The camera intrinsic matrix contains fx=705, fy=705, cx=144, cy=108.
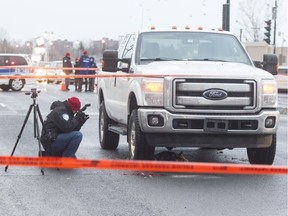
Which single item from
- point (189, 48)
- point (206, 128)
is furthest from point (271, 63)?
point (206, 128)

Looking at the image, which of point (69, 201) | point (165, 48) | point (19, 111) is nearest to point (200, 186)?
point (69, 201)

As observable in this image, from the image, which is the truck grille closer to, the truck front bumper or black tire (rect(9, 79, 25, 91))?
the truck front bumper

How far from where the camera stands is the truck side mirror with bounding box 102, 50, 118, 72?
10453 millimetres

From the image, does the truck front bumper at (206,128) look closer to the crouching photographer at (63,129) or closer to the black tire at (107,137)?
the crouching photographer at (63,129)

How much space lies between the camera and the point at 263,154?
9859 millimetres

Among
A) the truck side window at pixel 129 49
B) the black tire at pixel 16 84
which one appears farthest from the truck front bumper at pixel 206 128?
the black tire at pixel 16 84

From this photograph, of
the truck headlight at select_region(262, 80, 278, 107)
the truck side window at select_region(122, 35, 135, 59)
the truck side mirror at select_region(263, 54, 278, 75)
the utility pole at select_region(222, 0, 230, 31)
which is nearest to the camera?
the truck headlight at select_region(262, 80, 278, 107)

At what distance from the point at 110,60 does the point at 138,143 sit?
1.73m

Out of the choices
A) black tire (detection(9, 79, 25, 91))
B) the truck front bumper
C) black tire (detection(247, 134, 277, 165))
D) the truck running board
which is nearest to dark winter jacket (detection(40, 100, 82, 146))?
the truck front bumper

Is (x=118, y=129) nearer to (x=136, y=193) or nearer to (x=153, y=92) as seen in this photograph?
(x=153, y=92)

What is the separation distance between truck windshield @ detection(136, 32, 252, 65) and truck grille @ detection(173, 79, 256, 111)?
1.21 m

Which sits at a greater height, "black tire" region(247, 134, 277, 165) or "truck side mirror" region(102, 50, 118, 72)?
"truck side mirror" region(102, 50, 118, 72)

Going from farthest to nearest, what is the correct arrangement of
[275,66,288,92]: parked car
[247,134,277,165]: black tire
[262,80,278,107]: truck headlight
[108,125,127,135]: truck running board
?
[275,66,288,92]: parked car
[108,125,127,135]: truck running board
[247,134,277,165]: black tire
[262,80,278,107]: truck headlight

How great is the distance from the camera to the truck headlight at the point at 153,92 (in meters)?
9.13
